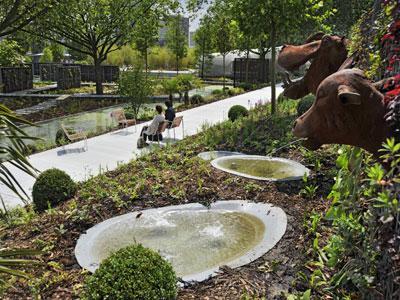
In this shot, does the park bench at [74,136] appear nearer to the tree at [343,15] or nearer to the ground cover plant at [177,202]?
the ground cover plant at [177,202]

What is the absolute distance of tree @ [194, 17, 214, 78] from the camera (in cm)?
3008

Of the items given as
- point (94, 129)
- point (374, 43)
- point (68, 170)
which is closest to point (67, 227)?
point (68, 170)

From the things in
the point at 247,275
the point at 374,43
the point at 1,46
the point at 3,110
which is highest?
the point at 1,46

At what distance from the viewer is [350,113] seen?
294 cm

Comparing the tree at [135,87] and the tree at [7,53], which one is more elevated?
the tree at [7,53]

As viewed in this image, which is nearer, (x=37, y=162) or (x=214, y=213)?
(x=214, y=213)

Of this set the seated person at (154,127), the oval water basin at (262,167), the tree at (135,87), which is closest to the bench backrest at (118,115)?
the tree at (135,87)

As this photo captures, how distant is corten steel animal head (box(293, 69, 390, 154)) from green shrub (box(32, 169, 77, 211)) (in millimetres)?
4649

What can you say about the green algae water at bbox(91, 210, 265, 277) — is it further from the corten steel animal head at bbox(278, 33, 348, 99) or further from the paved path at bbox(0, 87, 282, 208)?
the paved path at bbox(0, 87, 282, 208)

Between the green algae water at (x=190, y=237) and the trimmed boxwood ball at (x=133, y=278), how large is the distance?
2.73 ft

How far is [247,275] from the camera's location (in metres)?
4.42

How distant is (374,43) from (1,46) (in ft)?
67.2

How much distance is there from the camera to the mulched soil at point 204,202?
13.9 ft

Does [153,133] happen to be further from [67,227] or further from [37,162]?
[67,227]
